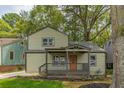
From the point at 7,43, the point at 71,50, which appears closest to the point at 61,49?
the point at 71,50

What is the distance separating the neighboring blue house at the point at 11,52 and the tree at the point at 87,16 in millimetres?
7708

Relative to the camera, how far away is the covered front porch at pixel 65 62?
Answer: 2808 cm

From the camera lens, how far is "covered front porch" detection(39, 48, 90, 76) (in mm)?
28078

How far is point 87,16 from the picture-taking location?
4316 centimetres

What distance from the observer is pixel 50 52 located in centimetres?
3042

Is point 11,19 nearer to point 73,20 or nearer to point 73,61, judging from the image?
point 73,20

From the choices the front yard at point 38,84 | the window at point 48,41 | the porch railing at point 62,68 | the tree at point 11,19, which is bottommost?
the front yard at point 38,84

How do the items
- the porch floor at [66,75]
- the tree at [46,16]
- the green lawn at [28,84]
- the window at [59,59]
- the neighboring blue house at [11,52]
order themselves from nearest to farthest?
the green lawn at [28,84]
the porch floor at [66,75]
the window at [59,59]
the neighboring blue house at [11,52]
the tree at [46,16]

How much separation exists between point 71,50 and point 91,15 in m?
15.9

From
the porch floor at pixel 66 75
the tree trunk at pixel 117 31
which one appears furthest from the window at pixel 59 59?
the tree trunk at pixel 117 31

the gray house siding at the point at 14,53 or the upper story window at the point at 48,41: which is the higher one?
the upper story window at the point at 48,41

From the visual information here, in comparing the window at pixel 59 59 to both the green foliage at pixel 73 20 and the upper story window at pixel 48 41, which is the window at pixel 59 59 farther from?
the green foliage at pixel 73 20

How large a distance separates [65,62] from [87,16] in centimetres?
1471

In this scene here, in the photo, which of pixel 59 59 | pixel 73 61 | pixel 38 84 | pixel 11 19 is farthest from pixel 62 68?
pixel 11 19
